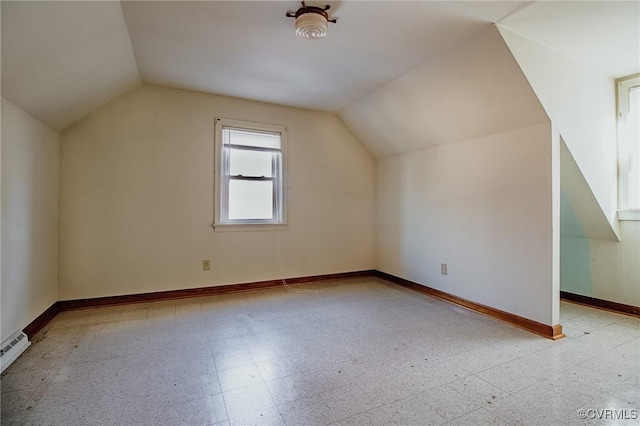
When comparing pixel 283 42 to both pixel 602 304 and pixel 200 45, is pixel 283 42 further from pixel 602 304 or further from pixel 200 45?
pixel 602 304

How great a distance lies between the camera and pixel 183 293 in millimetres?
3350

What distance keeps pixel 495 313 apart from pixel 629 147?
2013 mm

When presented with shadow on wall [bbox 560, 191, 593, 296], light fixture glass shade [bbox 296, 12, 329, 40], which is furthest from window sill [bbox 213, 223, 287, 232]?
shadow on wall [bbox 560, 191, 593, 296]

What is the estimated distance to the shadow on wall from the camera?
10.1ft

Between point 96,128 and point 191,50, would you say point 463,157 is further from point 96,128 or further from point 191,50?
point 96,128

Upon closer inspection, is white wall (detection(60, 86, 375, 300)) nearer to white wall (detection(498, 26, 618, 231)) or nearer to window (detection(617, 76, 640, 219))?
white wall (detection(498, 26, 618, 231))

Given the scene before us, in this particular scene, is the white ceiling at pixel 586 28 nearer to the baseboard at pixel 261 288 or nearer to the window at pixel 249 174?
the baseboard at pixel 261 288

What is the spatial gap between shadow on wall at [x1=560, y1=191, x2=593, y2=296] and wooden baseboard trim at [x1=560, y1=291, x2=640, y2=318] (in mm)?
48

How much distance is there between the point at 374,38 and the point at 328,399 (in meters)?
2.45

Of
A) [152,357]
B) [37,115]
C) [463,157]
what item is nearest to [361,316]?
[152,357]

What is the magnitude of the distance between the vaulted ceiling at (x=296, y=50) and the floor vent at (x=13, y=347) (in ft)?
5.30

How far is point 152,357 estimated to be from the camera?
80.0 inches

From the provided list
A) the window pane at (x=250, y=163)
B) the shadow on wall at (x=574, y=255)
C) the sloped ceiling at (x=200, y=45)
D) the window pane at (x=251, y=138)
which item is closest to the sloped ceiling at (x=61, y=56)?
the sloped ceiling at (x=200, y=45)

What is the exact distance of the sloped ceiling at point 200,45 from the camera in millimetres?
1782
